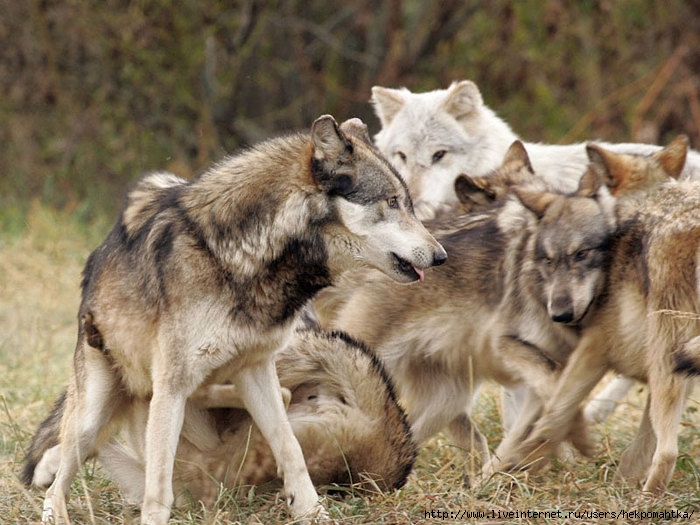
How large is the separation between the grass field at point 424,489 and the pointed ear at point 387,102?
7.40ft

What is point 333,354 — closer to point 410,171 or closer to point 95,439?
point 95,439

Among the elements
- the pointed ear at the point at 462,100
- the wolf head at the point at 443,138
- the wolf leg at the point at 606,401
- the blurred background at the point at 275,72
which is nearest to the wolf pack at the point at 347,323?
the wolf leg at the point at 606,401

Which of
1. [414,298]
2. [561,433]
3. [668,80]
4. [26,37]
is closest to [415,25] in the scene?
[668,80]

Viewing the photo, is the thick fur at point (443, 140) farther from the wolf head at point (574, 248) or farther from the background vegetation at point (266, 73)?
the background vegetation at point (266, 73)

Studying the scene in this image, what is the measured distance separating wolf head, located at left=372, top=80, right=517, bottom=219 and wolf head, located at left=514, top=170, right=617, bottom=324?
2137mm

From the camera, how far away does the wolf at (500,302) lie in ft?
16.1

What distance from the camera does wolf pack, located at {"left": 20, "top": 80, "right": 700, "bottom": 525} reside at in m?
4.02

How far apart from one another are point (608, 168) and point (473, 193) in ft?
3.23

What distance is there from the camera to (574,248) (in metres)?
4.86

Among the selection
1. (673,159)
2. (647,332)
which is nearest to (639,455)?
→ (647,332)

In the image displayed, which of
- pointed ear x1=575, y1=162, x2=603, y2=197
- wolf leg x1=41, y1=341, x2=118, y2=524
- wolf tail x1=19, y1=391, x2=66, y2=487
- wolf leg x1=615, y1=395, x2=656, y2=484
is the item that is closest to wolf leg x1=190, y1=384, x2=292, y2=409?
A: wolf leg x1=41, y1=341, x2=118, y2=524

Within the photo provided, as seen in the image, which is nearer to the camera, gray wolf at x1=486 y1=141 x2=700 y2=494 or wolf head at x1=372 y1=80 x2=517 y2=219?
gray wolf at x1=486 y1=141 x2=700 y2=494

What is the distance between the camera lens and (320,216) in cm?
402

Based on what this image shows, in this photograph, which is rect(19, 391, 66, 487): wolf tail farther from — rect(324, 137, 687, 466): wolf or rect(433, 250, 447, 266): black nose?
rect(433, 250, 447, 266): black nose
